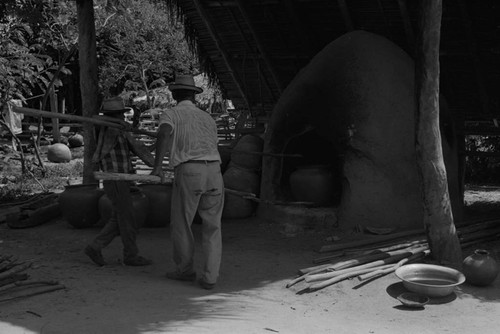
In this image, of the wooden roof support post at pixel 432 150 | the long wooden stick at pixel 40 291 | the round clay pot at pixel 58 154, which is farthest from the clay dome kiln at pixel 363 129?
the round clay pot at pixel 58 154

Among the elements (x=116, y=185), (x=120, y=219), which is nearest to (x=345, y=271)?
(x=120, y=219)

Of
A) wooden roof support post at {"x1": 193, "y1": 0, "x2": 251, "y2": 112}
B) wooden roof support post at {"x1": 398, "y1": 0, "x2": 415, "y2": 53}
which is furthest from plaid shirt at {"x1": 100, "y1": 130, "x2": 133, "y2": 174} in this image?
wooden roof support post at {"x1": 398, "y1": 0, "x2": 415, "y2": 53}

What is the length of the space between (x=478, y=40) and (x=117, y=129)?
477 cm

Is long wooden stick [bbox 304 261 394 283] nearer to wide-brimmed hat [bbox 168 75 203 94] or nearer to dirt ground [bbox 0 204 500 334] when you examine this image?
dirt ground [bbox 0 204 500 334]

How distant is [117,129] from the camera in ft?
17.3

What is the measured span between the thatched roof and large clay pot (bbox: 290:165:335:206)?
2112 millimetres

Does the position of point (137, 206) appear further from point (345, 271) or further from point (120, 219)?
point (345, 271)

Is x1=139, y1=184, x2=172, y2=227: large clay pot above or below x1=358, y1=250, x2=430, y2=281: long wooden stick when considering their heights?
above

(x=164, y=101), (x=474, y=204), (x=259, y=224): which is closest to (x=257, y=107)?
(x=259, y=224)

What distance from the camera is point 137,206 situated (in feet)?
21.5

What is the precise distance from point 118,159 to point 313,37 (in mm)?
4156

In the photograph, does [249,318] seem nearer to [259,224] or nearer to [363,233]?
[363,233]

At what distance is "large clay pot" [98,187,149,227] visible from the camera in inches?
260

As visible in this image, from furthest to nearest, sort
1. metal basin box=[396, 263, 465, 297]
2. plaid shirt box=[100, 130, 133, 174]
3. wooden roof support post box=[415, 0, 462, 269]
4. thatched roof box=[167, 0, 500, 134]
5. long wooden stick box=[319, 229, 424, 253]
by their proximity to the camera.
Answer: thatched roof box=[167, 0, 500, 134], long wooden stick box=[319, 229, 424, 253], plaid shirt box=[100, 130, 133, 174], wooden roof support post box=[415, 0, 462, 269], metal basin box=[396, 263, 465, 297]
